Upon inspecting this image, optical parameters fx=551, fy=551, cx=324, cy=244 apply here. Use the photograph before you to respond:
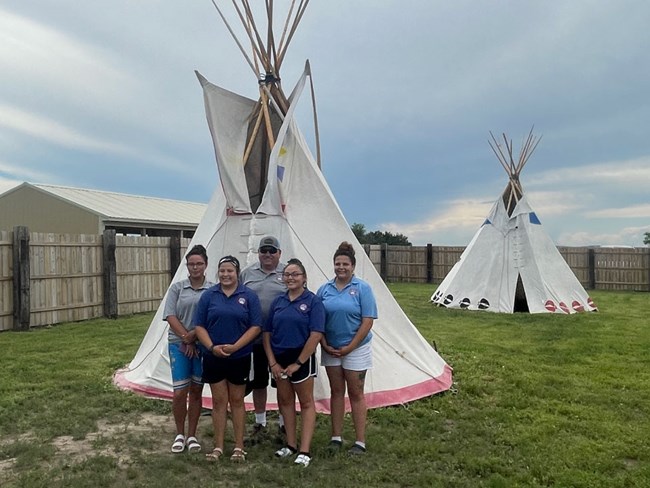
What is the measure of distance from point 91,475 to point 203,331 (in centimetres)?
103

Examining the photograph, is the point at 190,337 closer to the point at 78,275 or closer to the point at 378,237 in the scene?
the point at 78,275

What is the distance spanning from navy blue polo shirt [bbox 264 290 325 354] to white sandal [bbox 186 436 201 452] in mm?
865

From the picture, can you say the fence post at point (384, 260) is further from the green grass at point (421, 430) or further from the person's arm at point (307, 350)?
the person's arm at point (307, 350)

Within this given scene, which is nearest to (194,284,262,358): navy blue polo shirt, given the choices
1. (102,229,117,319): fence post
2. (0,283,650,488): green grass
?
(0,283,650,488): green grass

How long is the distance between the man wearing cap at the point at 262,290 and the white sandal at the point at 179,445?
0.46 meters

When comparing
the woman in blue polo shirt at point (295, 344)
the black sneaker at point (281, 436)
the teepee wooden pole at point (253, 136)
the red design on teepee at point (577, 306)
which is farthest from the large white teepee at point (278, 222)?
the red design on teepee at point (577, 306)

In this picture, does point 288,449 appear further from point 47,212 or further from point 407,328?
point 47,212

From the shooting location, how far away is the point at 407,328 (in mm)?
5246

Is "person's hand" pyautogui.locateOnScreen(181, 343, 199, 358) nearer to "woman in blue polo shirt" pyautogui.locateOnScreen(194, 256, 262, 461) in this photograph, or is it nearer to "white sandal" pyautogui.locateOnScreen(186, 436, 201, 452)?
"woman in blue polo shirt" pyautogui.locateOnScreen(194, 256, 262, 461)

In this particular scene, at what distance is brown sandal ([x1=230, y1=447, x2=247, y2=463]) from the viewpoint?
341 cm

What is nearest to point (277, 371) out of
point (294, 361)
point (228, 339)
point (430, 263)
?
point (294, 361)

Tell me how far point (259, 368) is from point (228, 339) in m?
0.41

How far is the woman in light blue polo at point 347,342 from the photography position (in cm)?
349

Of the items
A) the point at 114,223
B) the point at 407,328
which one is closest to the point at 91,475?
the point at 407,328
